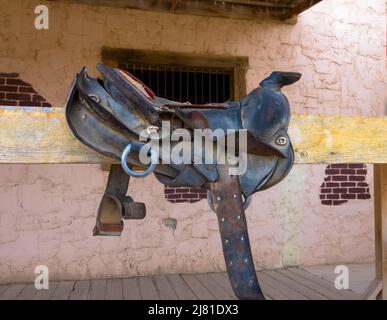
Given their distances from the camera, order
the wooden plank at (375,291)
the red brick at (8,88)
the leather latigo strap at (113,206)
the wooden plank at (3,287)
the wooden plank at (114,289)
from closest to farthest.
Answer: the leather latigo strap at (113,206) < the wooden plank at (375,291) < the wooden plank at (114,289) < the wooden plank at (3,287) < the red brick at (8,88)

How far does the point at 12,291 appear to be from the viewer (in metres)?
3.68

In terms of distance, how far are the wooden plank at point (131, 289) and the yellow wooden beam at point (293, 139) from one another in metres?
2.43

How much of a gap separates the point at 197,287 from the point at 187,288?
0.10 metres

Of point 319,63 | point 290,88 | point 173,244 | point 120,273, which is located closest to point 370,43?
point 319,63

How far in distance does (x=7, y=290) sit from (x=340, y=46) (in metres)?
4.29

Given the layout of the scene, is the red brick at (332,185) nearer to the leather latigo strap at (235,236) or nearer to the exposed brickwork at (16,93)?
the exposed brickwork at (16,93)

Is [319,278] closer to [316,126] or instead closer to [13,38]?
Answer: [316,126]

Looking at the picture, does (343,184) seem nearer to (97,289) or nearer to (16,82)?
(97,289)

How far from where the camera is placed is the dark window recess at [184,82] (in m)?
4.33

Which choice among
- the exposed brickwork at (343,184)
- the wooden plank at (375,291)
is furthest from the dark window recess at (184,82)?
the wooden plank at (375,291)

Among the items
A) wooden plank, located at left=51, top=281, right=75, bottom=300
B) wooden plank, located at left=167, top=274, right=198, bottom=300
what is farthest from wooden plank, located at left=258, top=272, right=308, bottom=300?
wooden plank, located at left=51, top=281, right=75, bottom=300

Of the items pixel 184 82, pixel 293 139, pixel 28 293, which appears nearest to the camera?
pixel 293 139

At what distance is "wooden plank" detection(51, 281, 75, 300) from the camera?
3.52m

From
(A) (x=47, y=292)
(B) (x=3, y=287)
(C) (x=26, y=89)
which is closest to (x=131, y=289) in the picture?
(A) (x=47, y=292)
